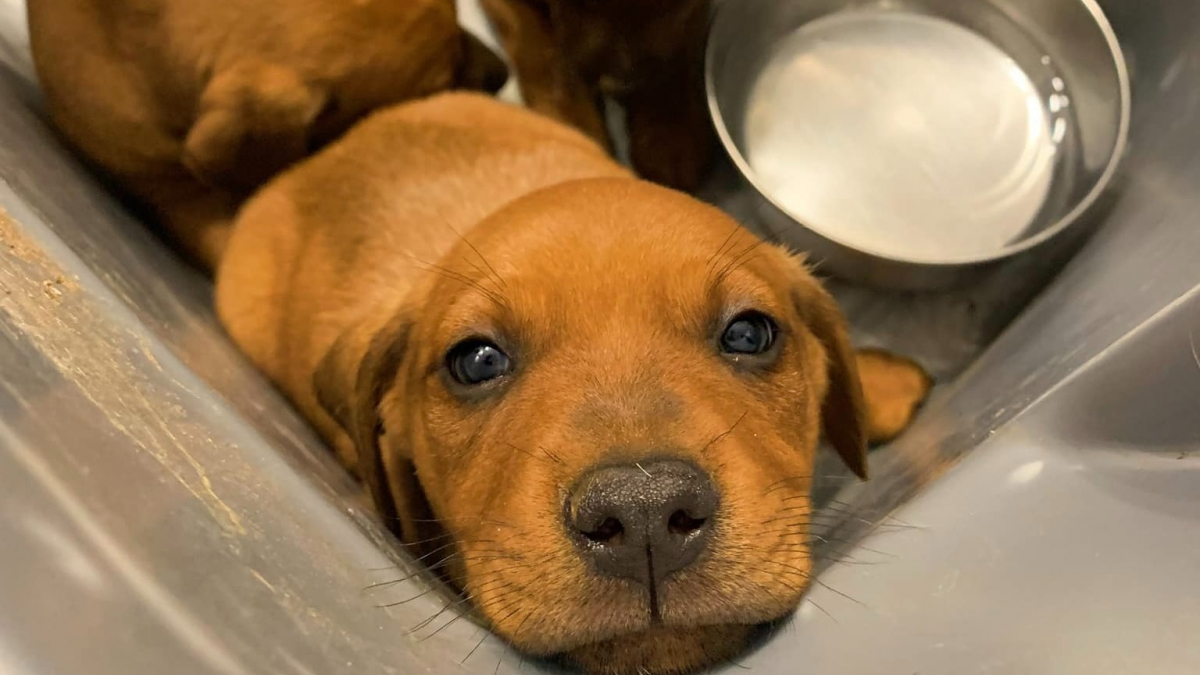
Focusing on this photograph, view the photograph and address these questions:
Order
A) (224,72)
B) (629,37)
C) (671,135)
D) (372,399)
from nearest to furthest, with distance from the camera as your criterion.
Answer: (372,399)
(224,72)
(629,37)
(671,135)

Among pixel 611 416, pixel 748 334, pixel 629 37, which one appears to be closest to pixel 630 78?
pixel 629 37

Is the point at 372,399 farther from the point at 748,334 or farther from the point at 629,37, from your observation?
the point at 629,37

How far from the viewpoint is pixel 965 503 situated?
62.9 inches

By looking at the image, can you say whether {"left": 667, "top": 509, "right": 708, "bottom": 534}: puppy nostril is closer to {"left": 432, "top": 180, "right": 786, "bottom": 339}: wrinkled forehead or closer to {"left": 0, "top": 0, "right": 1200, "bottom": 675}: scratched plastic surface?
{"left": 0, "top": 0, "right": 1200, "bottom": 675}: scratched plastic surface

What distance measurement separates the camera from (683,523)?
4.22 feet

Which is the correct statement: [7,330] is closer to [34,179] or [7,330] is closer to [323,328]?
[34,179]

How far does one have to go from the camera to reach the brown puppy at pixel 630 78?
2.71 m

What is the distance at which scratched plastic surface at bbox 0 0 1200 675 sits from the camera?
122 cm

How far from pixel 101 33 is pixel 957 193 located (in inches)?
92.6

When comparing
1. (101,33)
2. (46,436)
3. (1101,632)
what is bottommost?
(101,33)

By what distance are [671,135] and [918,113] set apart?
2.51ft

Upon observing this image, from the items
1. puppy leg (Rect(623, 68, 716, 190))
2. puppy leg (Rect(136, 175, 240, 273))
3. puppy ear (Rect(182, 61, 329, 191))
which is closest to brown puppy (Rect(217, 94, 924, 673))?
puppy ear (Rect(182, 61, 329, 191))

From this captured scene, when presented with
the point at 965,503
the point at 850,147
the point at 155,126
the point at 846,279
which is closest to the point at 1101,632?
the point at 965,503

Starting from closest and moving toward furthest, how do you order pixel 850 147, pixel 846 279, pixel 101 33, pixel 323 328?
pixel 323 328 < pixel 101 33 < pixel 846 279 < pixel 850 147
